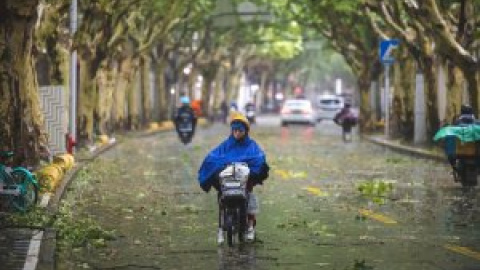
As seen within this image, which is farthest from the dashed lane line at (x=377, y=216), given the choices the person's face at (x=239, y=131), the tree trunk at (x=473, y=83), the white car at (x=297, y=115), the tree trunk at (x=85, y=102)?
the white car at (x=297, y=115)

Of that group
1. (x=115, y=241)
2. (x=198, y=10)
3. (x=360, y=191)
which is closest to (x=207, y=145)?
(x=198, y=10)

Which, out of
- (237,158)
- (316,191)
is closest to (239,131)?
(237,158)

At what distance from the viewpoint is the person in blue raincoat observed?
37.1ft

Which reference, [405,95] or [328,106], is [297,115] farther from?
[405,95]

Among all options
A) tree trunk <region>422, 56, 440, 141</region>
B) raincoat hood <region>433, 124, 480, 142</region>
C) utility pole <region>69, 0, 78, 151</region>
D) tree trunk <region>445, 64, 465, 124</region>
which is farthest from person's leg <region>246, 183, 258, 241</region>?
tree trunk <region>422, 56, 440, 141</region>

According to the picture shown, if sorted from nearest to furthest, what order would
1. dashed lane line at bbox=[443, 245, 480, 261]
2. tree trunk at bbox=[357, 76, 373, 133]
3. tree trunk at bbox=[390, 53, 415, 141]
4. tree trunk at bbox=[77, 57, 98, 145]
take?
1. dashed lane line at bbox=[443, 245, 480, 261]
2. tree trunk at bbox=[77, 57, 98, 145]
3. tree trunk at bbox=[390, 53, 415, 141]
4. tree trunk at bbox=[357, 76, 373, 133]

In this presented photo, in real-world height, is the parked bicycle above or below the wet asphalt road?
above

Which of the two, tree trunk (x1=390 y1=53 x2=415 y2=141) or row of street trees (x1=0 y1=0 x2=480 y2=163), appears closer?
row of street trees (x1=0 y1=0 x2=480 y2=163)

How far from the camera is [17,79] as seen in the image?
1756 centimetres

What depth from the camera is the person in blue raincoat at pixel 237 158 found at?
11.3 metres

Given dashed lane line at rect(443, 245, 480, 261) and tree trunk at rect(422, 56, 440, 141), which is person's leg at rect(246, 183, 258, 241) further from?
A: tree trunk at rect(422, 56, 440, 141)

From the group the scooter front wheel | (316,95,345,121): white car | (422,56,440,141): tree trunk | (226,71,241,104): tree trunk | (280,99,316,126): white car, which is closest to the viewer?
the scooter front wheel

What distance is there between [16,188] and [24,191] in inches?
5.3

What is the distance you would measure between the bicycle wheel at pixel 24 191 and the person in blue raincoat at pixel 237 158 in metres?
3.05
